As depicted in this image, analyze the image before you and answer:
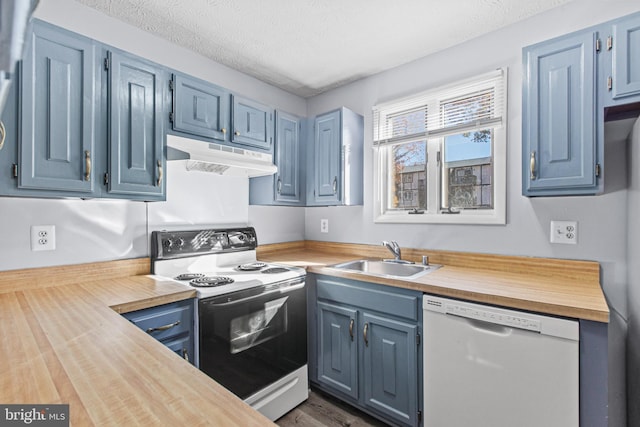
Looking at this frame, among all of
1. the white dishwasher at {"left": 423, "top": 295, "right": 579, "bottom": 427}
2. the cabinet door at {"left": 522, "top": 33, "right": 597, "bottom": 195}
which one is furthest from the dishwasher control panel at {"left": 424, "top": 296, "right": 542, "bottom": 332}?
the cabinet door at {"left": 522, "top": 33, "right": 597, "bottom": 195}

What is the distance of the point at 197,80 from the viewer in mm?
2000

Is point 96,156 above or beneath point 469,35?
beneath

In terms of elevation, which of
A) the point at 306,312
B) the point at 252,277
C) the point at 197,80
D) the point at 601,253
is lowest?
the point at 306,312

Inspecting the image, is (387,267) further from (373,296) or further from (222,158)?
(222,158)

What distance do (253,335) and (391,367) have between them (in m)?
0.82

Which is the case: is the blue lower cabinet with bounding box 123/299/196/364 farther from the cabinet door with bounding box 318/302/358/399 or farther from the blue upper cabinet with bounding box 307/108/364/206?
the blue upper cabinet with bounding box 307/108/364/206

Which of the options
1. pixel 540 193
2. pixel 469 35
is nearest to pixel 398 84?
pixel 469 35

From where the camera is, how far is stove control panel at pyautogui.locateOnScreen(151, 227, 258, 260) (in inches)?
79.3

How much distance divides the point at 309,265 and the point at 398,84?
63.2 inches

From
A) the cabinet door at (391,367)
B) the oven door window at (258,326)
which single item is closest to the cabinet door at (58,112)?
the oven door window at (258,326)

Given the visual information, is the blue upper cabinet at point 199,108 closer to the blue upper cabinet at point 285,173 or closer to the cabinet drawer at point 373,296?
the blue upper cabinet at point 285,173

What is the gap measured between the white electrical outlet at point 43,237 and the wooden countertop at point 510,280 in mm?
1414

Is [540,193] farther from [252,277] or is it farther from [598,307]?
[252,277]

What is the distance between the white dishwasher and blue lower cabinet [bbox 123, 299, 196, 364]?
1228 mm
